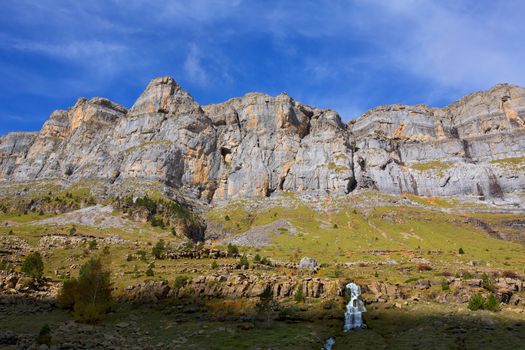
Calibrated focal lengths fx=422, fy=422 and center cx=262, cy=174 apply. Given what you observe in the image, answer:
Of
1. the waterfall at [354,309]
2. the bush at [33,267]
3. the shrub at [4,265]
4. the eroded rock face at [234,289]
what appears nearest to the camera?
the waterfall at [354,309]

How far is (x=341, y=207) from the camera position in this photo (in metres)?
175

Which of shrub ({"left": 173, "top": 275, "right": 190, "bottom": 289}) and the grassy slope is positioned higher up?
the grassy slope

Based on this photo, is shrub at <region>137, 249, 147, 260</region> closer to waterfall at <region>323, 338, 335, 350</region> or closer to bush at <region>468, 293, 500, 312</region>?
waterfall at <region>323, 338, 335, 350</region>

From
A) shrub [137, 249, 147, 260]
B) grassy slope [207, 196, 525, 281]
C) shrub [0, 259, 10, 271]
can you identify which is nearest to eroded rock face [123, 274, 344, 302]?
grassy slope [207, 196, 525, 281]

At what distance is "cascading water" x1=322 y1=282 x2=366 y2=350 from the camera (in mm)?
41862

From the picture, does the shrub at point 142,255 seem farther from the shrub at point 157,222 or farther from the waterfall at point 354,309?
the shrub at point 157,222

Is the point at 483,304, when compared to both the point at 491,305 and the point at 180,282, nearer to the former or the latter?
the point at 491,305

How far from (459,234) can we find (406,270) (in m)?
68.8

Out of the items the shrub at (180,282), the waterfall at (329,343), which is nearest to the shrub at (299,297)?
the waterfall at (329,343)

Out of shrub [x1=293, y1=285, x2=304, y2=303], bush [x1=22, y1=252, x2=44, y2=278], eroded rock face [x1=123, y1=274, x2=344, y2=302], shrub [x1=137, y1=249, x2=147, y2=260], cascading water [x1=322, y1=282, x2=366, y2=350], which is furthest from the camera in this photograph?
shrub [x1=137, y1=249, x2=147, y2=260]

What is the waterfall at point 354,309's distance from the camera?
150ft

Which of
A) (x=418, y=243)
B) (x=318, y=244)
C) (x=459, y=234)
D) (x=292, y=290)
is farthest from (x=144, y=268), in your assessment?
(x=459, y=234)

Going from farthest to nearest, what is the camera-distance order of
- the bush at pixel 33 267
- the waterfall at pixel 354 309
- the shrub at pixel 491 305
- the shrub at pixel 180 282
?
the bush at pixel 33 267, the shrub at pixel 180 282, the shrub at pixel 491 305, the waterfall at pixel 354 309

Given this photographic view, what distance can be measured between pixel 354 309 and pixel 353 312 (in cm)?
105
